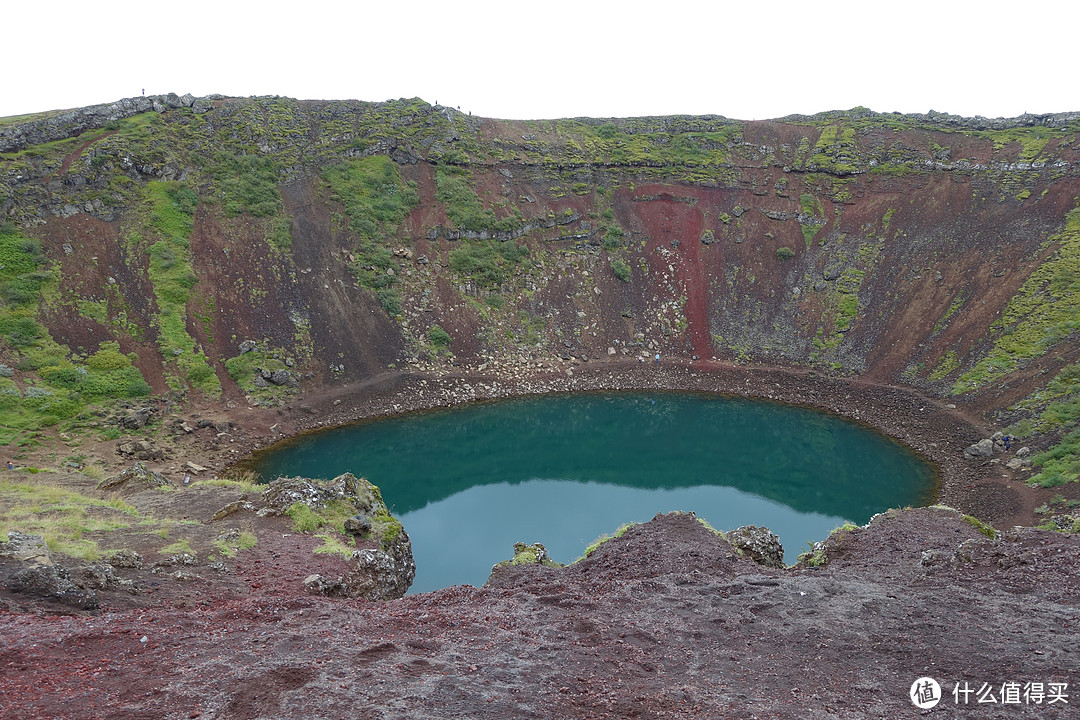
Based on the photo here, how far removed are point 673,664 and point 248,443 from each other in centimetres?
2987

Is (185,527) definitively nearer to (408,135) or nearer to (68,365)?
(68,365)

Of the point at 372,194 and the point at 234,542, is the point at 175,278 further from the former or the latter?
the point at 234,542

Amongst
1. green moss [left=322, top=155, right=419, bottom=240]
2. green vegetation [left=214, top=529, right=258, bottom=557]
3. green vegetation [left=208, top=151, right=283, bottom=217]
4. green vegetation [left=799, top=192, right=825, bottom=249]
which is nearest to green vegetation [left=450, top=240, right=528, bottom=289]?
green moss [left=322, top=155, right=419, bottom=240]

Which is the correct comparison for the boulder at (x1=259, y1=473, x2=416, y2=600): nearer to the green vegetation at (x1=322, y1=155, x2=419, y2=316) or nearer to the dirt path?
the green vegetation at (x1=322, y1=155, x2=419, y2=316)

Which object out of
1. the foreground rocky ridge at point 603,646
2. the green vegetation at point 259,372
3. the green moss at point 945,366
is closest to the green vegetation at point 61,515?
the foreground rocky ridge at point 603,646

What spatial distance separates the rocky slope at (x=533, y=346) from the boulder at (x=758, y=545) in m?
1.00

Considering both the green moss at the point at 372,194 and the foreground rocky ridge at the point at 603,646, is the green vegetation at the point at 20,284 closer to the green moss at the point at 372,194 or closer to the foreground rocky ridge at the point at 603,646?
the green moss at the point at 372,194

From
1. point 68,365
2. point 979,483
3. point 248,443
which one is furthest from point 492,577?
point 68,365

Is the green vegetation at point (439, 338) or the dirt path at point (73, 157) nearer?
the dirt path at point (73, 157)

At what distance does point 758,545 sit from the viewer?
17.3m

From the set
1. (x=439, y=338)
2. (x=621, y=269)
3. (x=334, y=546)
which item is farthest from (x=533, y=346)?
(x=334, y=546)

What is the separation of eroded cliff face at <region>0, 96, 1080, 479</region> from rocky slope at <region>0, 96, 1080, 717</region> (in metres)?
0.25

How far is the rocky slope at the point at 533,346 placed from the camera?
395 inches

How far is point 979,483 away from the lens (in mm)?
29375
